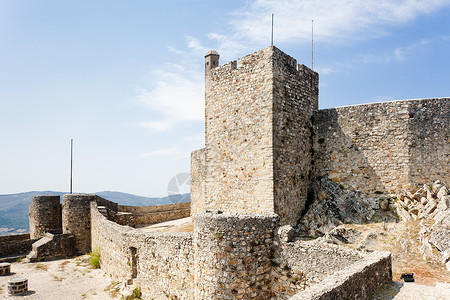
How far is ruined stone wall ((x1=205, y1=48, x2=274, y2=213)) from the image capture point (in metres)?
12.9

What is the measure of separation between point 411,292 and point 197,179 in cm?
1864

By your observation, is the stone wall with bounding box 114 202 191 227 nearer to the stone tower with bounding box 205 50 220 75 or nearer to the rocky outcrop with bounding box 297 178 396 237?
the stone tower with bounding box 205 50 220 75

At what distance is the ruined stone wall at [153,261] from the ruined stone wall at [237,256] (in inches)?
60.0

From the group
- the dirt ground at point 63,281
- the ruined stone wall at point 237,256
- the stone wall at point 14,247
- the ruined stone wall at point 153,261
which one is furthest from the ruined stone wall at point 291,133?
the stone wall at point 14,247

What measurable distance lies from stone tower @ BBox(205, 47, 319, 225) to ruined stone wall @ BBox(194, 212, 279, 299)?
4.89 meters

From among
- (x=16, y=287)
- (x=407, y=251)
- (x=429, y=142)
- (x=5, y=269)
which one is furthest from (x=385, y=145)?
(x=5, y=269)

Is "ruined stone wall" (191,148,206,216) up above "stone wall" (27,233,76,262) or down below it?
above

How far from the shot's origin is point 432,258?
9.64 metres

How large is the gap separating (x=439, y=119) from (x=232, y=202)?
9400 millimetres

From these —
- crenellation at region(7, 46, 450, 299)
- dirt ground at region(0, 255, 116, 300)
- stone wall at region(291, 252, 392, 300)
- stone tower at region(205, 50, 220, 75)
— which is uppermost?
stone tower at region(205, 50, 220, 75)

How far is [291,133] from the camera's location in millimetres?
13766

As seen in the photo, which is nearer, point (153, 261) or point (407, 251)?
point (407, 251)

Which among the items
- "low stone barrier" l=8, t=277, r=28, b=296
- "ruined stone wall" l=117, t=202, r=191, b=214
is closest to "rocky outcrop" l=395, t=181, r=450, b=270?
"low stone barrier" l=8, t=277, r=28, b=296

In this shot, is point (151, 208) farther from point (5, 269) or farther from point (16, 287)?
point (16, 287)
